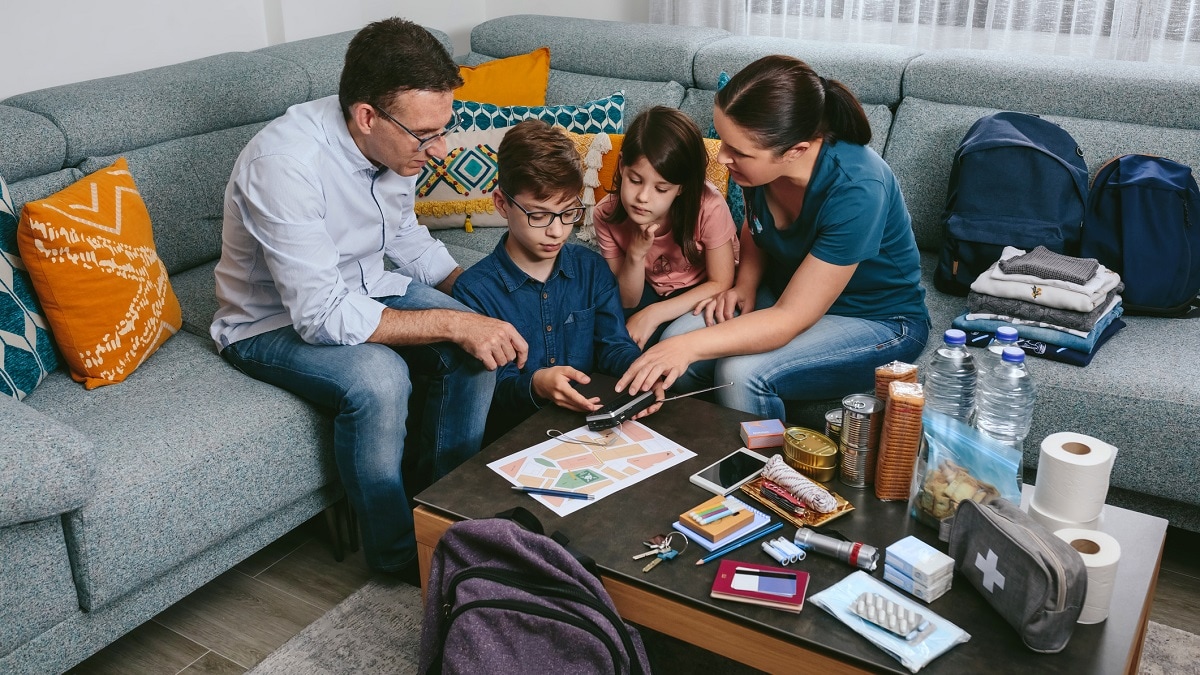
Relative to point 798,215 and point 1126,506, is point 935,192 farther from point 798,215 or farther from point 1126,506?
point 1126,506

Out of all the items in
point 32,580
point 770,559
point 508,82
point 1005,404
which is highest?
point 508,82

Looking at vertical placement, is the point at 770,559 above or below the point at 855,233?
below

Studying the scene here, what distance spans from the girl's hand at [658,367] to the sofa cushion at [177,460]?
62 centimetres

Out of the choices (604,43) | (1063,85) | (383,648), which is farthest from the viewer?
(604,43)

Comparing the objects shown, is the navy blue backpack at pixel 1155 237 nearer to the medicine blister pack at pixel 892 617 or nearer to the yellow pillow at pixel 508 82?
the medicine blister pack at pixel 892 617

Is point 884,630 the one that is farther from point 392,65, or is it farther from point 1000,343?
point 392,65

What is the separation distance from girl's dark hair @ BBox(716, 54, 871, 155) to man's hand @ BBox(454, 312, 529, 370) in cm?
58

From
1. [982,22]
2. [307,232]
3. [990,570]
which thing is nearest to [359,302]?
[307,232]

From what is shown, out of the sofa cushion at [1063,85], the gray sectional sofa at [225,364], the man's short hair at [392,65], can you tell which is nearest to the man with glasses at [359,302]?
the man's short hair at [392,65]

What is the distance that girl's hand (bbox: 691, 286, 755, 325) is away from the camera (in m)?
2.17

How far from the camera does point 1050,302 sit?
2.07 m

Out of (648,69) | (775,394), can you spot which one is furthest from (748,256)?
(648,69)

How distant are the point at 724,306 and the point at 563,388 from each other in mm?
540

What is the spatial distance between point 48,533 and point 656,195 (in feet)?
4.08
